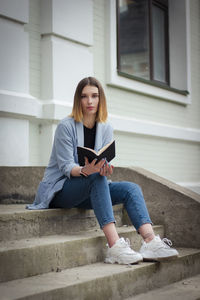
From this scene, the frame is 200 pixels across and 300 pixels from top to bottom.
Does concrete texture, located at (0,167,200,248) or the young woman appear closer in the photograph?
the young woman

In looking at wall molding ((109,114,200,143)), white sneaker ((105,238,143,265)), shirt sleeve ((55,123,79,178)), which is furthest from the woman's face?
wall molding ((109,114,200,143))

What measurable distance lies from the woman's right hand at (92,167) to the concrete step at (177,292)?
88 centimetres

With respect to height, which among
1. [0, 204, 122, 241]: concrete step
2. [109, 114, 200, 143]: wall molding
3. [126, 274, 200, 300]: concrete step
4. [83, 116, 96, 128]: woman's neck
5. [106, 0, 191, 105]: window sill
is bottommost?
[126, 274, 200, 300]: concrete step

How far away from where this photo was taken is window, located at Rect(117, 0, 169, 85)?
757cm

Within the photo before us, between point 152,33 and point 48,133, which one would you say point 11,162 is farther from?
point 152,33

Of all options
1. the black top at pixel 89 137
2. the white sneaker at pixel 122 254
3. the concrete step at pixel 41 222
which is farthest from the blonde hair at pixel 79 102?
the white sneaker at pixel 122 254

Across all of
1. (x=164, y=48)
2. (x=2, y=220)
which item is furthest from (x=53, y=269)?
(x=164, y=48)

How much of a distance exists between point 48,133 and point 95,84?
134cm

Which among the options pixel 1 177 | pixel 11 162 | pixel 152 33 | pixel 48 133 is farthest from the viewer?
pixel 152 33

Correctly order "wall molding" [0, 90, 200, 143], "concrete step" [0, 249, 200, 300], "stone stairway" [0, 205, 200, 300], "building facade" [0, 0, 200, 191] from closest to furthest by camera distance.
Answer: "concrete step" [0, 249, 200, 300] → "stone stairway" [0, 205, 200, 300] → "wall molding" [0, 90, 200, 143] → "building facade" [0, 0, 200, 191]

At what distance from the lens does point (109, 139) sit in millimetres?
4262

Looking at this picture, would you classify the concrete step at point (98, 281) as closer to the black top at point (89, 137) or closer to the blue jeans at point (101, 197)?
the blue jeans at point (101, 197)

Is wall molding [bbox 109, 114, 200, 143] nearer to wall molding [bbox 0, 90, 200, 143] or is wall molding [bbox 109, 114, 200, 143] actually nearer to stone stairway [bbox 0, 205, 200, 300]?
wall molding [bbox 0, 90, 200, 143]

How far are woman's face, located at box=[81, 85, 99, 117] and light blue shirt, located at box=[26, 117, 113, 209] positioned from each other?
0.13m
